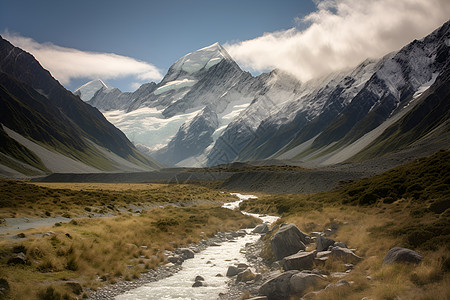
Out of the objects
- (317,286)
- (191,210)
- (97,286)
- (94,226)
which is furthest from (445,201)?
(191,210)

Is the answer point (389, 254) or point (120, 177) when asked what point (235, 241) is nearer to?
point (389, 254)

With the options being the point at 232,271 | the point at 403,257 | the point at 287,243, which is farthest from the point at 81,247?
the point at 403,257

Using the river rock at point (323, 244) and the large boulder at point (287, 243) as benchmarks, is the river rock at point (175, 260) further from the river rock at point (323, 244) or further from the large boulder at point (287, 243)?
the river rock at point (323, 244)

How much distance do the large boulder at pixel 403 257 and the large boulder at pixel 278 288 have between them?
4566 millimetres

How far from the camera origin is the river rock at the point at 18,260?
1729 centimetres

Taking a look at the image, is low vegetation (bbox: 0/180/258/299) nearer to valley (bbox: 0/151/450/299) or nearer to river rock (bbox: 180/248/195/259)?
valley (bbox: 0/151/450/299)

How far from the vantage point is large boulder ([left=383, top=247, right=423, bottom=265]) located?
1441 cm

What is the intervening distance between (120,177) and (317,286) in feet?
555

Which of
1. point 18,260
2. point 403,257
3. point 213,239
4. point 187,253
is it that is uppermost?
point 18,260

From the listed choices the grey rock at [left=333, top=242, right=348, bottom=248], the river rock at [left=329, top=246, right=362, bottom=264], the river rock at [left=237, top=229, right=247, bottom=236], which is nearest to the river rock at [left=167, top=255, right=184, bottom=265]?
the grey rock at [left=333, top=242, right=348, bottom=248]

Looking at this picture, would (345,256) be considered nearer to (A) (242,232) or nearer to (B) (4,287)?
(B) (4,287)

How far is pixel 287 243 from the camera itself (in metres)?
22.4

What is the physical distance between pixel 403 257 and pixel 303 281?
190 inches

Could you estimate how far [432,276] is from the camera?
497 inches
